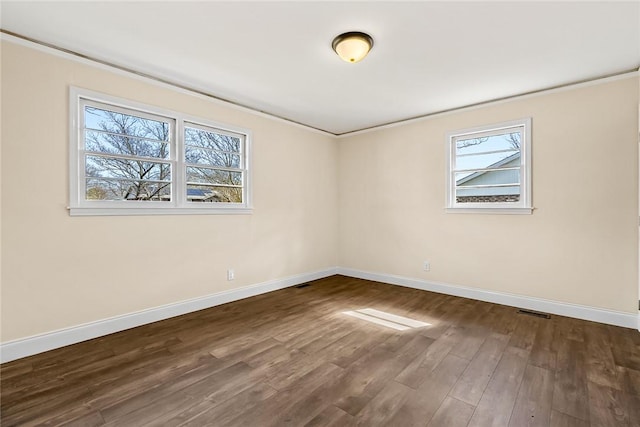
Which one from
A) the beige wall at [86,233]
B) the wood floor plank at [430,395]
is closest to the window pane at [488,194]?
the wood floor plank at [430,395]

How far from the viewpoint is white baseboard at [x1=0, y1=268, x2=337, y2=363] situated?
243cm

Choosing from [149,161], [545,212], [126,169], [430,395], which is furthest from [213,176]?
[545,212]

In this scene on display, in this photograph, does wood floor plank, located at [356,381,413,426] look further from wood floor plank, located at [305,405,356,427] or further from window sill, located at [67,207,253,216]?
window sill, located at [67,207,253,216]

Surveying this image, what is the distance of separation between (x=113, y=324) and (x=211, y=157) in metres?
2.11

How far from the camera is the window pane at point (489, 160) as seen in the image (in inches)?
150

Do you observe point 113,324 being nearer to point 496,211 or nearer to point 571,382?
point 571,382

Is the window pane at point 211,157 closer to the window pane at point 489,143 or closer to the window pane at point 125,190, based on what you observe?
the window pane at point 125,190

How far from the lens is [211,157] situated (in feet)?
12.5

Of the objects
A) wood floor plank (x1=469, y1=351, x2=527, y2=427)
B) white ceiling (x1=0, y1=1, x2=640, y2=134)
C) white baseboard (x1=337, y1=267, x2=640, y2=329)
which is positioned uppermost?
white ceiling (x1=0, y1=1, x2=640, y2=134)

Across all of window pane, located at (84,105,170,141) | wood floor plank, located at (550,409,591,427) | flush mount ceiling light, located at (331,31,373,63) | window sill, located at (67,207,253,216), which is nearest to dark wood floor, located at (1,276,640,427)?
wood floor plank, located at (550,409,591,427)

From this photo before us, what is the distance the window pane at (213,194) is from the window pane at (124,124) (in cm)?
66

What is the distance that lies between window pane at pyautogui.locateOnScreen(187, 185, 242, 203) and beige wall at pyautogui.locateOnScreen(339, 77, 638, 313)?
2.39 m

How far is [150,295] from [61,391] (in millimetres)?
1232

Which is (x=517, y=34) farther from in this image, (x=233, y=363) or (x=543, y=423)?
(x=233, y=363)
